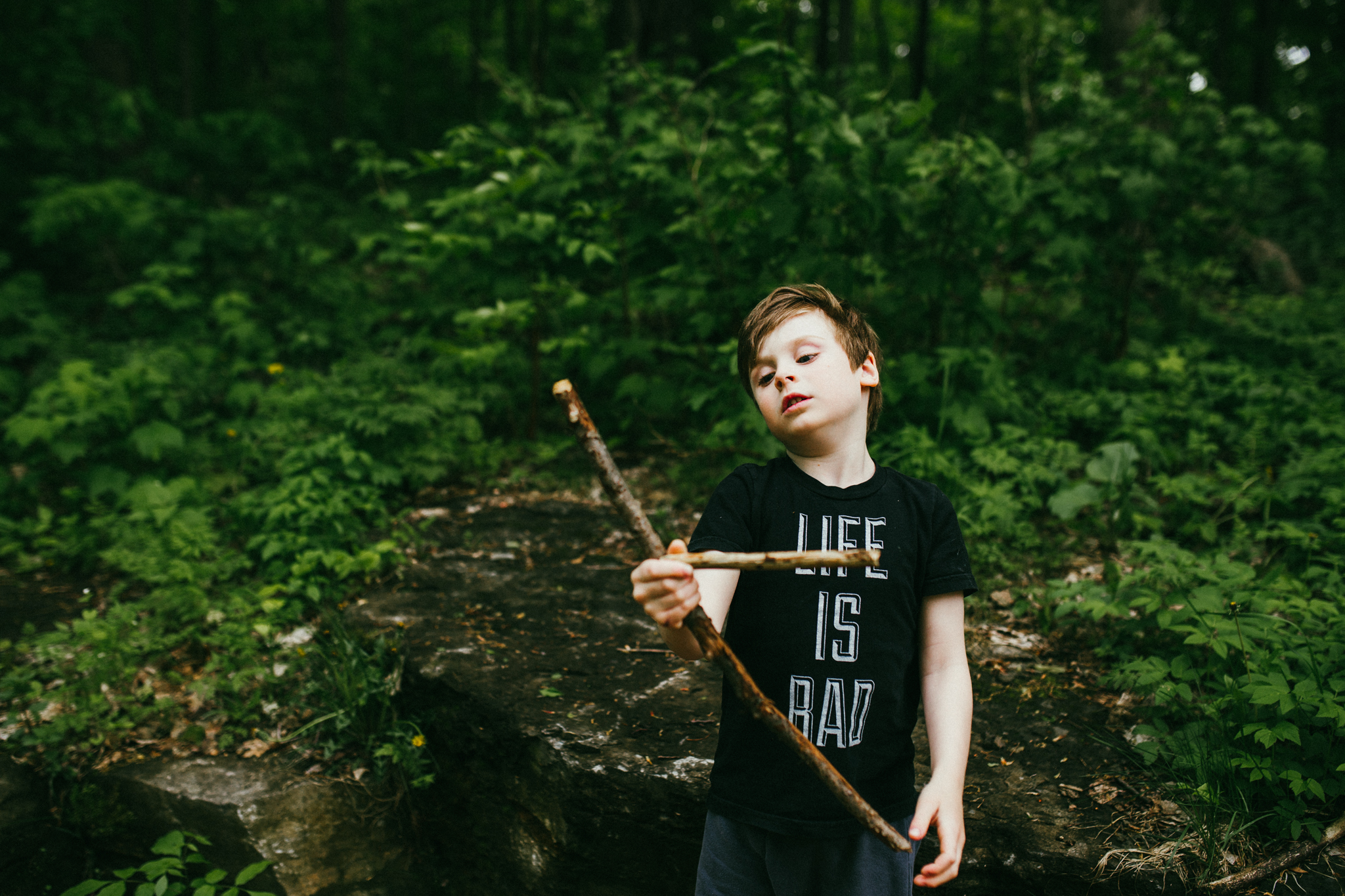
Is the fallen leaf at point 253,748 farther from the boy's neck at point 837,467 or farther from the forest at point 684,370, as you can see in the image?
the boy's neck at point 837,467

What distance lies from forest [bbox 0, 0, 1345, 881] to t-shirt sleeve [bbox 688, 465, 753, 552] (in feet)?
5.65

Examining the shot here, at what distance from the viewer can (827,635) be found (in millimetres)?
1293

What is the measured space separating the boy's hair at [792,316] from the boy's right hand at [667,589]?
0.54 meters

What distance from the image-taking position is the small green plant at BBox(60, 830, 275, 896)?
2344mm

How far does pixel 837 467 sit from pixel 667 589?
531mm

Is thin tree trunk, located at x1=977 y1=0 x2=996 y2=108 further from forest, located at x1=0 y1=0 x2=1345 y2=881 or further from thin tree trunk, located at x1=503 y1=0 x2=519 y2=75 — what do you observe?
thin tree trunk, located at x1=503 y1=0 x2=519 y2=75

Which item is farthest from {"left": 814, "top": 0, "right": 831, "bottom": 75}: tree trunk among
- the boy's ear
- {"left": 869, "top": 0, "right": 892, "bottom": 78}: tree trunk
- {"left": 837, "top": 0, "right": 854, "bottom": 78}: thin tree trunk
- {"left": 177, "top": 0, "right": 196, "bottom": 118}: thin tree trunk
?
the boy's ear

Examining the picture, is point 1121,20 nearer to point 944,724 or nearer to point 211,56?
point 944,724

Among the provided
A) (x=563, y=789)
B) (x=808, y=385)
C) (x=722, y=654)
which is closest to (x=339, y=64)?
(x=563, y=789)

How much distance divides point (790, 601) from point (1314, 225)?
9.75 m

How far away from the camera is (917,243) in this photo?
14.9ft

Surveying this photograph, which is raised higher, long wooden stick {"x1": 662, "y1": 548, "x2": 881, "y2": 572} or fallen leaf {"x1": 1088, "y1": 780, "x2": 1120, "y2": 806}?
long wooden stick {"x1": 662, "y1": 548, "x2": 881, "y2": 572}

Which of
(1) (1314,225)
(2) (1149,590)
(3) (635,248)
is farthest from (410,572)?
(1) (1314,225)

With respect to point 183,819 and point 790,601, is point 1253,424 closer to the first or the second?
point 790,601
